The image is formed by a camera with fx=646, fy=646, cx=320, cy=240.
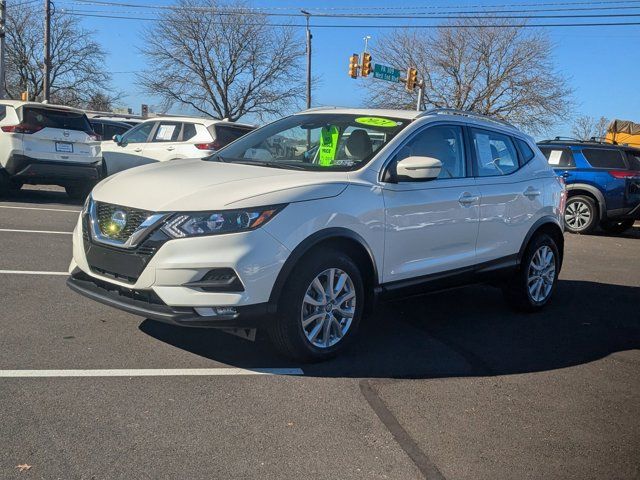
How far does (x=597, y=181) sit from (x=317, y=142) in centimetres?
992

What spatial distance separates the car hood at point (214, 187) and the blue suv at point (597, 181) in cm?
1051

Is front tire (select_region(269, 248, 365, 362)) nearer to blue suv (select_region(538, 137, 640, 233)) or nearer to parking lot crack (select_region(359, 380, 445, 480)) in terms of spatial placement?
parking lot crack (select_region(359, 380, 445, 480))

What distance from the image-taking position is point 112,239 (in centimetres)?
418

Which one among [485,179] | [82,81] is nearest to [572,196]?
[485,179]

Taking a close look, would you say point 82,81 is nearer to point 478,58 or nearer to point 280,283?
point 478,58

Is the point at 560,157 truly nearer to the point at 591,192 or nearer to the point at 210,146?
the point at 591,192

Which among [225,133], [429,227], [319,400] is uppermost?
[225,133]

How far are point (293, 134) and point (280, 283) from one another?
1911 mm

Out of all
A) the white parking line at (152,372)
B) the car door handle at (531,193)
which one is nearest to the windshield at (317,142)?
the white parking line at (152,372)

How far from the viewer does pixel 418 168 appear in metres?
4.62

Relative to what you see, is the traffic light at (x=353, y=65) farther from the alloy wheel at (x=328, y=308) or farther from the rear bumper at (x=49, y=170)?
the alloy wheel at (x=328, y=308)

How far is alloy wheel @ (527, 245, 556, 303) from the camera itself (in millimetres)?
6305

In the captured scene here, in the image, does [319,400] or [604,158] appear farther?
[604,158]

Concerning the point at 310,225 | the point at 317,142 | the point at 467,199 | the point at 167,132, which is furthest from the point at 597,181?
the point at 310,225
